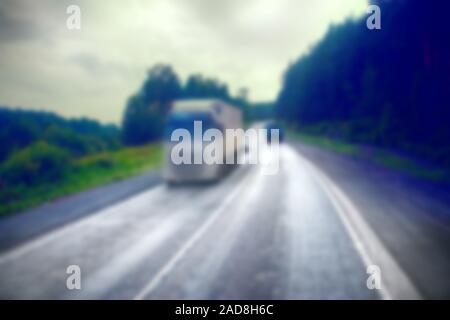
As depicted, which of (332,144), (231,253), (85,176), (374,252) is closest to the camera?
(374,252)

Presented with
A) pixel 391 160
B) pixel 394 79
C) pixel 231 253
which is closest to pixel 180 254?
pixel 231 253

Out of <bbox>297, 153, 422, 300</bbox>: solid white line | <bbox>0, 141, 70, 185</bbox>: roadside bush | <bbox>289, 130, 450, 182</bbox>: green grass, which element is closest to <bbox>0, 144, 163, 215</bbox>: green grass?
<bbox>0, 141, 70, 185</bbox>: roadside bush

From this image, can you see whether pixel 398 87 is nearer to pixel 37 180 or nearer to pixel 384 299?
pixel 384 299

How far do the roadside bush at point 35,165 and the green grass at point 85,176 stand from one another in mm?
462

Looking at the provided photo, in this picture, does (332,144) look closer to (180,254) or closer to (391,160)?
(391,160)

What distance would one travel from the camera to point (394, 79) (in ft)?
65.9

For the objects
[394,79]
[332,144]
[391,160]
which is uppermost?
[394,79]

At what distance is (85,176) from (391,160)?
18.1 metres

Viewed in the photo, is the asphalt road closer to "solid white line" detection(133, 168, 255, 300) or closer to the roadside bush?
"solid white line" detection(133, 168, 255, 300)

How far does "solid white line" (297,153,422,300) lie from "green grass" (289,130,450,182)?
566 centimetres

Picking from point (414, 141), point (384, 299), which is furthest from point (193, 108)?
point (414, 141)

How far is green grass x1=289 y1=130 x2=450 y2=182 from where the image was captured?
1665 cm

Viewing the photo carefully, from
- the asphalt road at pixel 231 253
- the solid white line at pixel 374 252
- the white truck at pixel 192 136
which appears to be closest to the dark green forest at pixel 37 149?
the white truck at pixel 192 136

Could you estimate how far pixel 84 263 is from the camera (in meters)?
8.14
